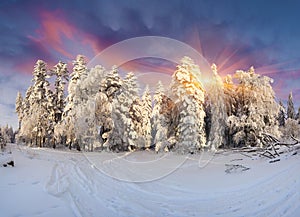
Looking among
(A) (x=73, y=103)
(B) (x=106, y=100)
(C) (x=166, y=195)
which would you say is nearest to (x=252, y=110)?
(B) (x=106, y=100)

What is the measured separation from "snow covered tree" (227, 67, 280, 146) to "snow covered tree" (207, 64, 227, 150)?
3.87 feet

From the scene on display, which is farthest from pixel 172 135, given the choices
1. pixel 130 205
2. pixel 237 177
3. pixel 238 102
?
pixel 130 205

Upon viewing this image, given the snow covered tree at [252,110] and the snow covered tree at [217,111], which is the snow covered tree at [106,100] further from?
the snow covered tree at [252,110]

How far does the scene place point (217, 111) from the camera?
2864 cm

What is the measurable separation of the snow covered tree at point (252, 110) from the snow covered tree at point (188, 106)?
3.75 meters

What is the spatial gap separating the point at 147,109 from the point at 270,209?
33833 mm

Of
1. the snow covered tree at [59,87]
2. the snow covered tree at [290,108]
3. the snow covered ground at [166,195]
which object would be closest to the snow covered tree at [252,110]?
the snow covered ground at [166,195]

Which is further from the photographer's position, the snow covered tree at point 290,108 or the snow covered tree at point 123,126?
the snow covered tree at point 290,108

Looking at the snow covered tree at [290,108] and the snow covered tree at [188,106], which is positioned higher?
the snow covered tree at [290,108]

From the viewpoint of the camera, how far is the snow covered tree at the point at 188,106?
25438 mm

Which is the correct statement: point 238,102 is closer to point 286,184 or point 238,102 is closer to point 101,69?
point 101,69

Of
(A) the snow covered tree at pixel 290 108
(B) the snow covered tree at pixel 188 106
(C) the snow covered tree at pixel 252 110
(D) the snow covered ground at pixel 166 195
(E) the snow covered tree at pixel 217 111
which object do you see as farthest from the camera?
(A) the snow covered tree at pixel 290 108

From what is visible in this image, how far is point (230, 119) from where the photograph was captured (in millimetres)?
27250

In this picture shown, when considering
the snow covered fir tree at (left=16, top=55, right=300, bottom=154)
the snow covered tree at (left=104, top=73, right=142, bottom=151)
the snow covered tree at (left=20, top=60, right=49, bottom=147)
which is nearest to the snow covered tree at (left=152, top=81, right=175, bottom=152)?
the snow covered fir tree at (left=16, top=55, right=300, bottom=154)
